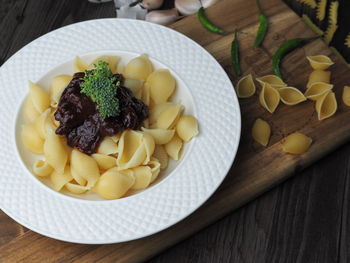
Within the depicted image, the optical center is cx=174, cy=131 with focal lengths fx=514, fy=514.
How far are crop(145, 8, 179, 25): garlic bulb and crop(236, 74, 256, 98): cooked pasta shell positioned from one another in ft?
2.71

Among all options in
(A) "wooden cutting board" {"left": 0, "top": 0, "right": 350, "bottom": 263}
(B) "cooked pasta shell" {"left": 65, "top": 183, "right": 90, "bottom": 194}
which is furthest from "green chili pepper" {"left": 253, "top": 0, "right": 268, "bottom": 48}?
(B) "cooked pasta shell" {"left": 65, "top": 183, "right": 90, "bottom": 194}

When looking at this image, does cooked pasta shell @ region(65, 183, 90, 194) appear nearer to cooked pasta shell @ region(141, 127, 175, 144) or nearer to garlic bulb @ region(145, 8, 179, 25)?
cooked pasta shell @ region(141, 127, 175, 144)

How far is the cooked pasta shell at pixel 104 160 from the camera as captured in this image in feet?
8.39

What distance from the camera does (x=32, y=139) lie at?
2625mm

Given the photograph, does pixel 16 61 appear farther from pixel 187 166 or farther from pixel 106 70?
pixel 187 166

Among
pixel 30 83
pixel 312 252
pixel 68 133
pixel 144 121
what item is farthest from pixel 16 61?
pixel 312 252

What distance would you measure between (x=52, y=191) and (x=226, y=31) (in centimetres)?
154

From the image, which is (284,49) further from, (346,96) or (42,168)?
(42,168)

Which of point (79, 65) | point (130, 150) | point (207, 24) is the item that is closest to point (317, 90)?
point (207, 24)

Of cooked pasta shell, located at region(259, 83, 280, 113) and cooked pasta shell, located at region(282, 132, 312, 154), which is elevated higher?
cooked pasta shell, located at region(259, 83, 280, 113)

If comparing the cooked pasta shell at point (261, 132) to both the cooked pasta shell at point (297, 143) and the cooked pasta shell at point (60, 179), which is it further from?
the cooked pasta shell at point (60, 179)

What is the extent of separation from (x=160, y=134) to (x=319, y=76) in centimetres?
107

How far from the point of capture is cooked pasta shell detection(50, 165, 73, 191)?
2525 millimetres

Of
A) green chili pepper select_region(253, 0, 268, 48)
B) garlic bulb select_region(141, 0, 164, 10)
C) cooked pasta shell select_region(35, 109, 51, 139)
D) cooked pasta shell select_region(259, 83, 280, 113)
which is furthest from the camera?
garlic bulb select_region(141, 0, 164, 10)
